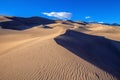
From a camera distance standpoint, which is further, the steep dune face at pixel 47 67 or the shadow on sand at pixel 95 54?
the shadow on sand at pixel 95 54

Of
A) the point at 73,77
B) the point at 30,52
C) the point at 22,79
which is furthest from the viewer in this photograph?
the point at 30,52

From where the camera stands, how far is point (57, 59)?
35.8 feet

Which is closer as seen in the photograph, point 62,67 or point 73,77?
point 73,77

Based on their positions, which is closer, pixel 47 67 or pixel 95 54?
pixel 47 67

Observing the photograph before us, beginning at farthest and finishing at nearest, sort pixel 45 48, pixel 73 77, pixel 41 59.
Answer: pixel 45 48 < pixel 41 59 < pixel 73 77

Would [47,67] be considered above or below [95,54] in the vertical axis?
above

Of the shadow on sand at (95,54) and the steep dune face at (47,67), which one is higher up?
the steep dune face at (47,67)

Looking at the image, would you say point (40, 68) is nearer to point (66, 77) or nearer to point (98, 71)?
point (66, 77)

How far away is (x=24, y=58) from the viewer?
11.0 meters

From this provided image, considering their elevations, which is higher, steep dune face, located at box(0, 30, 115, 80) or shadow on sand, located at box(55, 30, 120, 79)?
steep dune face, located at box(0, 30, 115, 80)

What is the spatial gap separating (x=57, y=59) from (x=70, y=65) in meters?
1.08

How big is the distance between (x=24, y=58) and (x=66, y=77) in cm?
323

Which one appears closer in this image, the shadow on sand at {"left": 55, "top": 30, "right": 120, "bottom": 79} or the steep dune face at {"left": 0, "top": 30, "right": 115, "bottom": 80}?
the steep dune face at {"left": 0, "top": 30, "right": 115, "bottom": 80}

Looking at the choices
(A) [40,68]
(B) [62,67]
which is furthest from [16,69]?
(B) [62,67]
